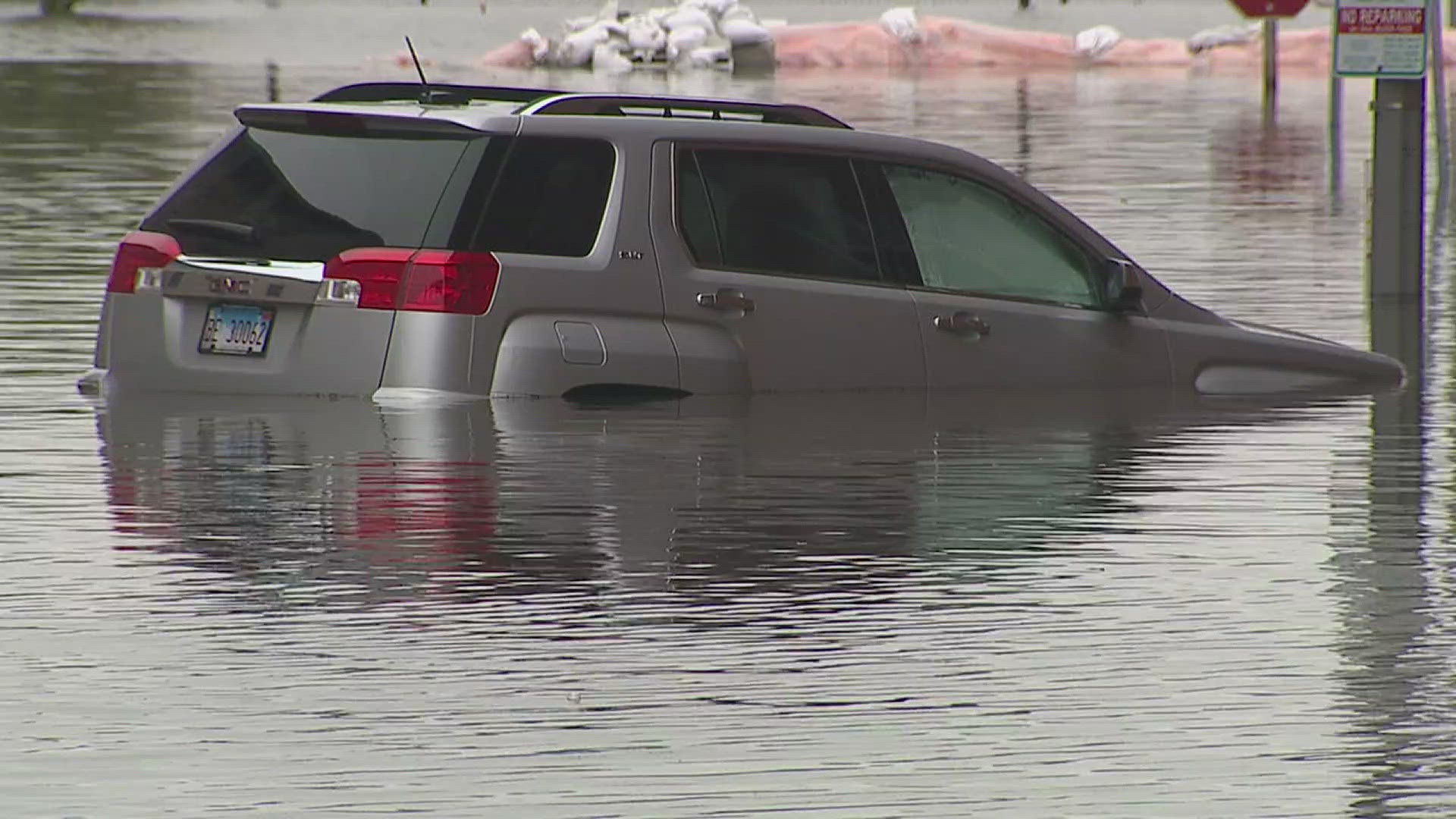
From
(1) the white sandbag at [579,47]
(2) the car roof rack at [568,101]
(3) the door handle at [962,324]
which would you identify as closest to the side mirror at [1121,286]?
(3) the door handle at [962,324]

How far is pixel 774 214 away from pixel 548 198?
98 cm

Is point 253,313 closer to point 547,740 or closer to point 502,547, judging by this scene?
point 502,547

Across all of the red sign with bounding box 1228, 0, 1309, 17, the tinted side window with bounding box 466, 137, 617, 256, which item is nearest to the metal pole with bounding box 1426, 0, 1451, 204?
the red sign with bounding box 1228, 0, 1309, 17

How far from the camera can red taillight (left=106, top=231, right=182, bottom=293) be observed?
1239 cm

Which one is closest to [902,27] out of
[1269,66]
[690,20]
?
[690,20]

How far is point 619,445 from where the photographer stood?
11867 mm

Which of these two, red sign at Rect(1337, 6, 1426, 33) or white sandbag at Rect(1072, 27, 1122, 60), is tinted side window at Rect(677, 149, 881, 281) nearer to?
red sign at Rect(1337, 6, 1426, 33)

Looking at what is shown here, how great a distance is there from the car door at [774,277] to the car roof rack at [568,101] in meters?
0.27

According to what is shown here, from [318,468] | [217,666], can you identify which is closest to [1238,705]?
[217,666]

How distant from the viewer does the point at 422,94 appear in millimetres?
12578

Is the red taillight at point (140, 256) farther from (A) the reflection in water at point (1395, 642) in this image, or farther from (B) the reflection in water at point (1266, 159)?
(B) the reflection in water at point (1266, 159)

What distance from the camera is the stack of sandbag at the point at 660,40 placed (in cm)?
5900

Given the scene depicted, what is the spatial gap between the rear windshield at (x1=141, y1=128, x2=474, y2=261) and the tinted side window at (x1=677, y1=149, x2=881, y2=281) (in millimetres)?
1011

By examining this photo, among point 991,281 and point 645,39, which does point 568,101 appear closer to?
point 991,281
